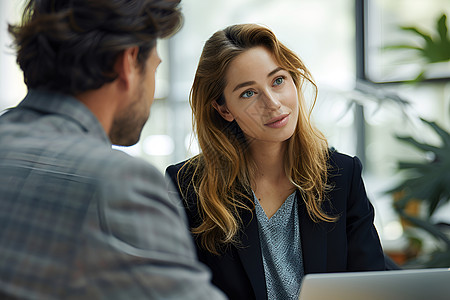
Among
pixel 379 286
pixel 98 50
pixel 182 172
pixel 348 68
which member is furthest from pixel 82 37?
pixel 348 68

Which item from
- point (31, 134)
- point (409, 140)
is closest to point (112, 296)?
point (31, 134)

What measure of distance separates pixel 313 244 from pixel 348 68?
8.04 feet

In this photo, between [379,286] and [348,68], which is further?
[348,68]

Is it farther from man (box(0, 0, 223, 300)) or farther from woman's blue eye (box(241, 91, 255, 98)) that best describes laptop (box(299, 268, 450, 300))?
woman's blue eye (box(241, 91, 255, 98))

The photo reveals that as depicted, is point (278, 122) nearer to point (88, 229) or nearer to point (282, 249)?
point (282, 249)

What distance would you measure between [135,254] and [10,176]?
20cm

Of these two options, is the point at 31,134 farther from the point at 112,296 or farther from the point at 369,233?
the point at 369,233

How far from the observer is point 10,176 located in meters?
0.65

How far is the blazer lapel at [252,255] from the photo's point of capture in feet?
4.71

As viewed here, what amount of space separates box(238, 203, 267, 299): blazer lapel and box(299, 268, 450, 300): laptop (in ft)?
1.44

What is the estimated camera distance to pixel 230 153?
158cm

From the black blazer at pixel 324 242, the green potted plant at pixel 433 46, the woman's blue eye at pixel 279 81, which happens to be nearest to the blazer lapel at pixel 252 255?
the black blazer at pixel 324 242

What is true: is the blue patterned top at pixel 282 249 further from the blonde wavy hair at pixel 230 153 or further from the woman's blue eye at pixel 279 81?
the woman's blue eye at pixel 279 81

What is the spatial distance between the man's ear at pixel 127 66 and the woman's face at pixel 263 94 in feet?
2.36
